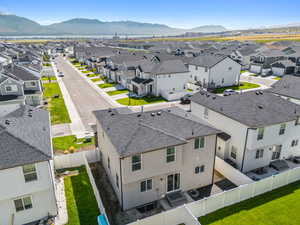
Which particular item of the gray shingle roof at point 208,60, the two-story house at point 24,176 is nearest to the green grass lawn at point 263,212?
the two-story house at point 24,176

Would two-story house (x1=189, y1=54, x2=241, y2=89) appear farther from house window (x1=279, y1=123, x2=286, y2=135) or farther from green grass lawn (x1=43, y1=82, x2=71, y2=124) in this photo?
green grass lawn (x1=43, y1=82, x2=71, y2=124)

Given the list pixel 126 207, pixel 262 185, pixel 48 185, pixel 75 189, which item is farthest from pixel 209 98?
pixel 48 185

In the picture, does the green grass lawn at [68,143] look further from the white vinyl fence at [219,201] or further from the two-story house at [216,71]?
the two-story house at [216,71]

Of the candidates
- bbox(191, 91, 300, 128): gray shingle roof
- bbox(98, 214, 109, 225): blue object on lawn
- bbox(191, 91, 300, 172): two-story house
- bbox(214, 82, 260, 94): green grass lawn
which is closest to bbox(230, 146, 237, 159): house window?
bbox(191, 91, 300, 172): two-story house

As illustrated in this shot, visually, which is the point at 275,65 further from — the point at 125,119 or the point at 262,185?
the point at 125,119

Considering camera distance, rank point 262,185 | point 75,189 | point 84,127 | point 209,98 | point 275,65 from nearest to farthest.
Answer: point 262,185 → point 75,189 → point 209,98 → point 84,127 → point 275,65
